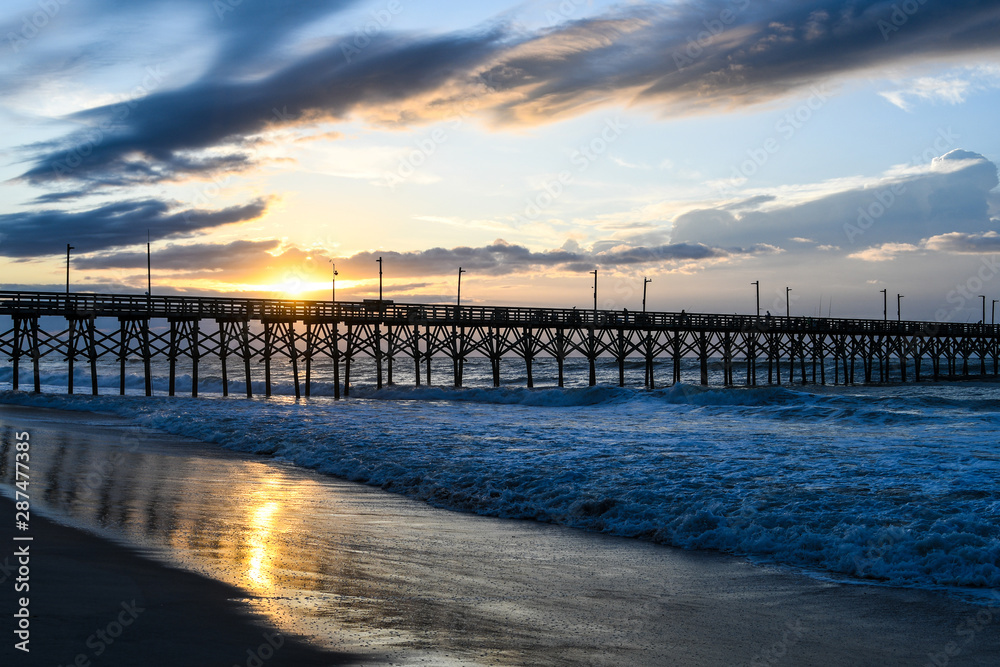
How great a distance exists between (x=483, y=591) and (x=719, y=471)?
7169 millimetres

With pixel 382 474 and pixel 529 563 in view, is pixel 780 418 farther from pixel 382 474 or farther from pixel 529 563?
pixel 529 563

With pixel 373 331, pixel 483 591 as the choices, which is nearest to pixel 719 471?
pixel 483 591

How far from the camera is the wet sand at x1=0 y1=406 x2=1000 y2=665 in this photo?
464cm

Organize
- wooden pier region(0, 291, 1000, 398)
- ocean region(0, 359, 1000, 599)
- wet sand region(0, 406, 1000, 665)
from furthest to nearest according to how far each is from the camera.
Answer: wooden pier region(0, 291, 1000, 398) → ocean region(0, 359, 1000, 599) → wet sand region(0, 406, 1000, 665)

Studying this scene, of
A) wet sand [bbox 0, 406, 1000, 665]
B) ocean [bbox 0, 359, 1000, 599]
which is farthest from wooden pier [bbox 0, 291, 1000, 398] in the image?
wet sand [bbox 0, 406, 1000, 665]

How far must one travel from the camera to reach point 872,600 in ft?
19.8

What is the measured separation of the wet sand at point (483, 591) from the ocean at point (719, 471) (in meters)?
0.81

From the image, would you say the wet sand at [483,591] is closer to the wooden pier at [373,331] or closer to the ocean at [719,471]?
the ocean at [719,471]

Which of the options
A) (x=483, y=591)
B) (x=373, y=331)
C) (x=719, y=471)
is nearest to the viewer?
(x=483, y=591)

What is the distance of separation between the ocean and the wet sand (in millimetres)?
807

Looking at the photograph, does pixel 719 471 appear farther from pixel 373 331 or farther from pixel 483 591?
pixel 373 331

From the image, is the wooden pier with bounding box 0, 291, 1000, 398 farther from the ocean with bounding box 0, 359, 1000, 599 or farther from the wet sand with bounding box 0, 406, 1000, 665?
the wet sand with bounding box 0, 406, 1000, 665

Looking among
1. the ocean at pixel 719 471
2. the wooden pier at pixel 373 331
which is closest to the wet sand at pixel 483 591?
the ocean at pixel 719 471

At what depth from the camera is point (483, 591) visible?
19.0ft
